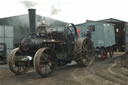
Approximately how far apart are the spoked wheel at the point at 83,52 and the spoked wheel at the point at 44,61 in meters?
1.85

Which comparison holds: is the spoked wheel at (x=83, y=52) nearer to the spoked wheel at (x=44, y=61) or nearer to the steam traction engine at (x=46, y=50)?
the steam traction engine at (x=46, y=50)

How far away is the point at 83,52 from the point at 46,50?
2698 millimetres

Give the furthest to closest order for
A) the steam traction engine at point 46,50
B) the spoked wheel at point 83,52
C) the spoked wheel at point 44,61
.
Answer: the spoked wheel at point 83,52, the steam traction engine at point 46,50, the spoked wheel at point 44,61

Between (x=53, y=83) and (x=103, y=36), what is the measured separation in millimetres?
7591

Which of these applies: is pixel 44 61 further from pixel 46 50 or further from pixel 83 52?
pixel 83 52

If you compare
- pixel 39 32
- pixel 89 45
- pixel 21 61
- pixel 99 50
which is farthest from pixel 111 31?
pixel 21 61

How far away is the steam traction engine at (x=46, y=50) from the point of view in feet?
21.6

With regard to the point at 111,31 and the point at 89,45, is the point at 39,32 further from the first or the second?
the point at 111,31

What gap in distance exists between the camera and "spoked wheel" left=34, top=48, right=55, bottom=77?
6.10m

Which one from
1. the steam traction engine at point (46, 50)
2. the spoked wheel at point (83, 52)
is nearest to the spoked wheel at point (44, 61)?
the steam traction engine at point (46, 50)

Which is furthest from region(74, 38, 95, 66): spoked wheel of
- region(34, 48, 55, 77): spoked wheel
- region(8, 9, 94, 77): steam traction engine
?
region(34, 48, 55, 77): spoked wheel

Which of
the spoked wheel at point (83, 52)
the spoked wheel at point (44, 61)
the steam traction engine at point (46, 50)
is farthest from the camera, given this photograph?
the spoked wheel at point (83, 52)

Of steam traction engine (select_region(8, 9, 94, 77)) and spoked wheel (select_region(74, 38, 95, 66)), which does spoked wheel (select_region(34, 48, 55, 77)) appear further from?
spoked wheel (select_region(74, 38, 95, 66))

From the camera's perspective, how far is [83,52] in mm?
8797
